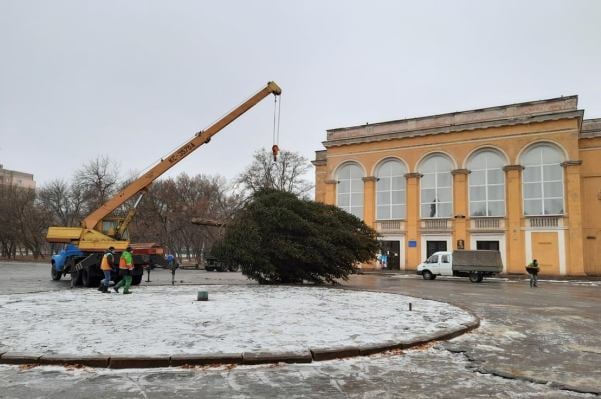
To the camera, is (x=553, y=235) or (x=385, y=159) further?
(x=385, y=159)

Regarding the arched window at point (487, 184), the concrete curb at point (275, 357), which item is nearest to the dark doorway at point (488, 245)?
the arched window at point (487, 184)

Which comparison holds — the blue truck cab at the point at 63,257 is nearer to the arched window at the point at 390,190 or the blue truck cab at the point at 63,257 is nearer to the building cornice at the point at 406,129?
the arched window at the point at 390,190

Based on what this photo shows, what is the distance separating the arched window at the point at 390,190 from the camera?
1667 inches

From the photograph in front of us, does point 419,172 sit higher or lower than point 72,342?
higher

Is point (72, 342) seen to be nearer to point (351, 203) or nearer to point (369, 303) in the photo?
point (369, 303)

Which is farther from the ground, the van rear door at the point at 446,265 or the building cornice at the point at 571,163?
the building cornice at the point at 571,163

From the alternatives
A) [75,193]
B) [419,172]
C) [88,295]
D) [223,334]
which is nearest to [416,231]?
[419,172]

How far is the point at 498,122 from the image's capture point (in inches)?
1506

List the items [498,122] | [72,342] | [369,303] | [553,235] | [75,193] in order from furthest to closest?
[75,193] < [498,122] < [553,235] < [369,303] < [72,342]

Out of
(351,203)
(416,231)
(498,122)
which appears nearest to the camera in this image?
(498,122)

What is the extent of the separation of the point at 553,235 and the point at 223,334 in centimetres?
3431

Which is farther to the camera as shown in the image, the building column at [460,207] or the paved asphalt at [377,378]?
the building column at [460,207]

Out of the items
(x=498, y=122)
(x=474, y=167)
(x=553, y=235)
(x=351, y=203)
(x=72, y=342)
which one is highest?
(x=498, y=122)

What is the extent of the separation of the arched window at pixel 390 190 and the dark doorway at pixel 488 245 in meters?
6.81
